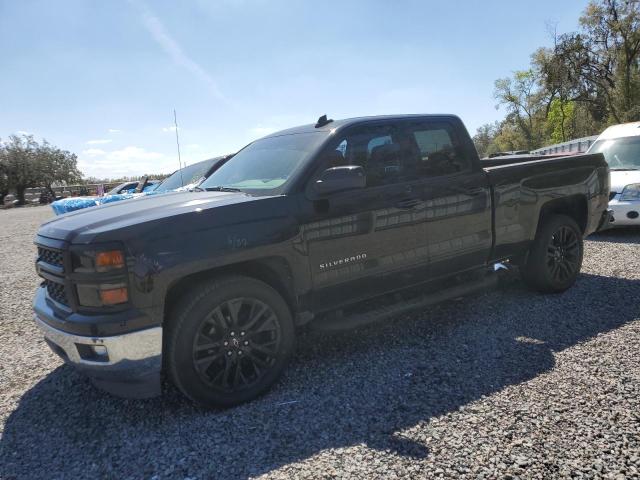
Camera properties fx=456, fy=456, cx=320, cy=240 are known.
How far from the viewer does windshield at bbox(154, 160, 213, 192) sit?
28.9 ft

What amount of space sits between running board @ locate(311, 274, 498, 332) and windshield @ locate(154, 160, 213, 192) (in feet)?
19.4

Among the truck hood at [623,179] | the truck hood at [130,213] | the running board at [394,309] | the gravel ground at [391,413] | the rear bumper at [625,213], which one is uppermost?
the truck hood at [130,213]

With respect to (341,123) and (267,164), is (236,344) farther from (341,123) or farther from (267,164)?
(341,123)

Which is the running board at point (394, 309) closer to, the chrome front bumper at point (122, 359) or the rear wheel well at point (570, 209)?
the rear wheel well at point (570, 209)

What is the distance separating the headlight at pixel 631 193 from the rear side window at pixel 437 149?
184 inches

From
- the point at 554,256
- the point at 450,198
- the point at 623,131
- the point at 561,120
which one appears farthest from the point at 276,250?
the point at 561,120

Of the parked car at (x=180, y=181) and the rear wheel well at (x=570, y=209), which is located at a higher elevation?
the parked car at (x=180, y=181)

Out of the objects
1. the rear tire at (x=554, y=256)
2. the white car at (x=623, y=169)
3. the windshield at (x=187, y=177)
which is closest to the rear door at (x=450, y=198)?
the rear tire at (x=554, y=256)

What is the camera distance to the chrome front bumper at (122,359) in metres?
2.70

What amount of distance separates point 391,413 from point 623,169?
751cm

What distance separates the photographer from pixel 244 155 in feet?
14.3

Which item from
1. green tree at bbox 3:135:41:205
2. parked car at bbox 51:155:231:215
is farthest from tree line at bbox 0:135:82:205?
parked car at bbox 51:155:231:215

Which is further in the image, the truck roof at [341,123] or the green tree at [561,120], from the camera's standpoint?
the green tree at [561,120]

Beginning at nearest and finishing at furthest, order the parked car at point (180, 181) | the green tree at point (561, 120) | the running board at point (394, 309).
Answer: the running board at point (394, 309) → the parked car at point (180, 181) → the green tree at point (561, 120)
